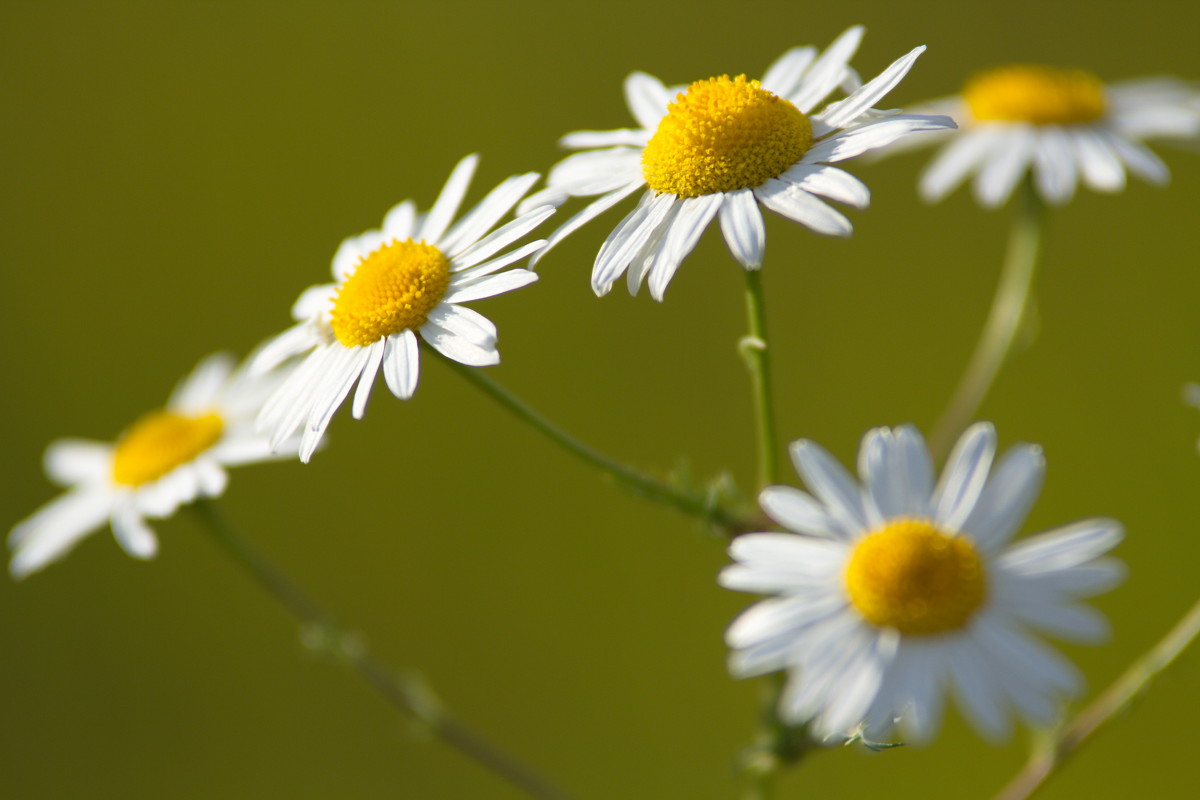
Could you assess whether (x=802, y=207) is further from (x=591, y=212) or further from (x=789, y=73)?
(x=789, y=73)

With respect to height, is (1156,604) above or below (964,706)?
above

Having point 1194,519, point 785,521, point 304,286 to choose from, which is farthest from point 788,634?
point 304,286

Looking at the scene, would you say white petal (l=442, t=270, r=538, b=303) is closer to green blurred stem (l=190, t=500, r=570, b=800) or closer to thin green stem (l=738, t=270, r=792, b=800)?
thin green stem (l=738, t=270, r=792, b=800)

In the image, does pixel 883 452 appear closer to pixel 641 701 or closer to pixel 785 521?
pixel 785 521

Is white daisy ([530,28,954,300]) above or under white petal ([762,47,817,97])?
under

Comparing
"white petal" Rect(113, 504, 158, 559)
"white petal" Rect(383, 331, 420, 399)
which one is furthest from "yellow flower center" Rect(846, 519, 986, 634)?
"white petal" Rect(113, 504, 158, 559)

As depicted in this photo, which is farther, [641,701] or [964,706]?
[641,701]

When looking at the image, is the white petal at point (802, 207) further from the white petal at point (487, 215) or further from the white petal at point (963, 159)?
the white petal at point (963, 159)
